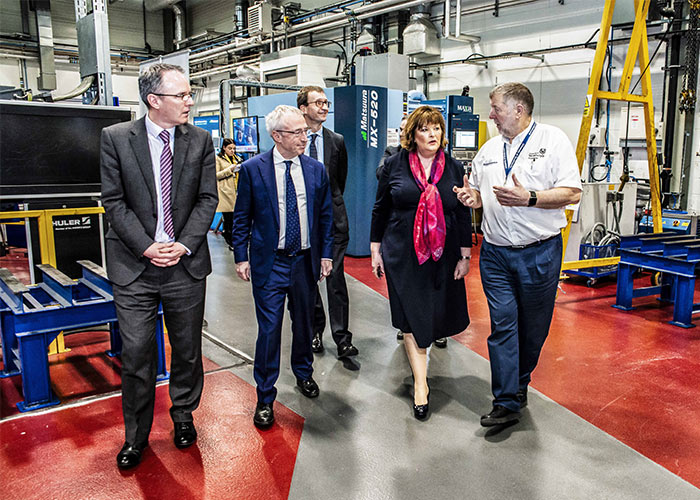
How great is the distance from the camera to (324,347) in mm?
4094

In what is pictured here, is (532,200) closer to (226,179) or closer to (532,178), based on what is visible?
(532,178)

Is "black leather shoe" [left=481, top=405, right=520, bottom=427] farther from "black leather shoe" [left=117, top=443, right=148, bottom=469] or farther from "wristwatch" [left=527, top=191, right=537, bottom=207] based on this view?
"black leather shoe" [left=117, top=443, right=148, bottom=469]

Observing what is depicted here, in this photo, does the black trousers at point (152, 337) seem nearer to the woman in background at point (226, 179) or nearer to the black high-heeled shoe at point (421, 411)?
the black high-heeled shoe at point (421, 411)

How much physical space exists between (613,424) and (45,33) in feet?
46.6

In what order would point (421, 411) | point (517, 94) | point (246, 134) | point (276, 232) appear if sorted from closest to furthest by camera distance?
point (517, 94) < point (276, 232) < point (421, 411) < point (246, 134)

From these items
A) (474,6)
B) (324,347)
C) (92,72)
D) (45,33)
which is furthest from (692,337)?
(45,33)

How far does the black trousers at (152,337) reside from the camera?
2.46 m

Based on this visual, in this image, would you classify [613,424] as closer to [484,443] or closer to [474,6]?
[484,443]

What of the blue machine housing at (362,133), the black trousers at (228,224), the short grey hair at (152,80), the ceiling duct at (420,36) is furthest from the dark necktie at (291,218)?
the ceiling duct at (420,36)

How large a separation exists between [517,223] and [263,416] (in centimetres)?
154

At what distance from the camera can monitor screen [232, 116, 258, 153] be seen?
8469mm

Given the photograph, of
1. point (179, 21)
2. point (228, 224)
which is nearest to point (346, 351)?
point (228, 224)

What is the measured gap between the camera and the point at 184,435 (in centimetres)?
270

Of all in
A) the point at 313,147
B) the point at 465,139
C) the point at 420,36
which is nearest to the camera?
the point at 313,147
